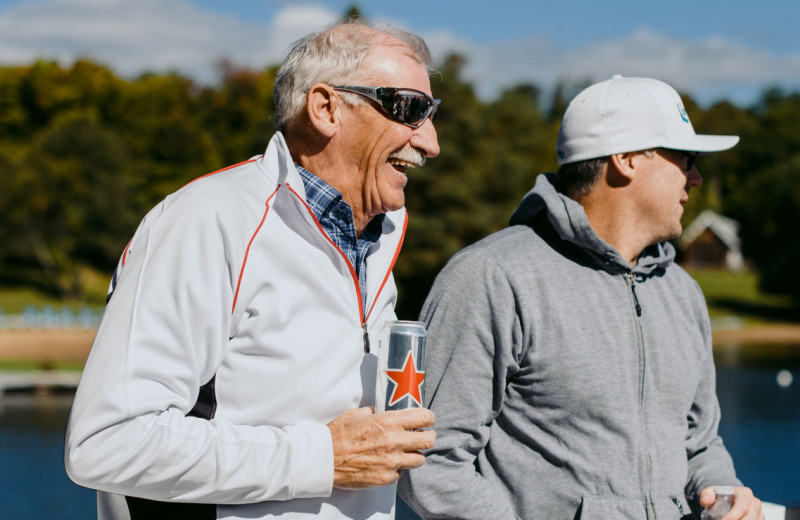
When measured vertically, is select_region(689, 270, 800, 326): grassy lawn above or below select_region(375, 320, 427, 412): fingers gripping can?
below

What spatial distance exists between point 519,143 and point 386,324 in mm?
43205

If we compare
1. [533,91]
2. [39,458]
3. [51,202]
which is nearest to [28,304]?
[51,202]

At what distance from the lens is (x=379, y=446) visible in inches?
79.1

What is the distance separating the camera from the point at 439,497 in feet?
8.15

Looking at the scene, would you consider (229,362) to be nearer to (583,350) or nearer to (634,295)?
(583,350)

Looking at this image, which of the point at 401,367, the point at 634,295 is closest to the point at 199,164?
the point at 634,295

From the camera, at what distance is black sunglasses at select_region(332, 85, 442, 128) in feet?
7.57

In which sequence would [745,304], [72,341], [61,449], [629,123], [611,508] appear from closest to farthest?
[611,508], [629,123], [61,449], [72,341], [745,304]

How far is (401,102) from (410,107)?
0.10 ft

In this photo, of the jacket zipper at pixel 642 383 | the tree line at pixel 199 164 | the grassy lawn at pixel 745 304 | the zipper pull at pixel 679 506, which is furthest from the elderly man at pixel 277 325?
the grassy lawn at pixel 745 304

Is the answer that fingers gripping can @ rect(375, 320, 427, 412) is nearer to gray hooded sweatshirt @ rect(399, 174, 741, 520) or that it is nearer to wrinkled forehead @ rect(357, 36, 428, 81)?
gray hooded sweatshirt @ rect(399, 174, 741, 520)

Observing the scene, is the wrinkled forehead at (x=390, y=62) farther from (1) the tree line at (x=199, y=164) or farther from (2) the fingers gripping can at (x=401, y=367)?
(1) the tree line at (x=199, y=164)

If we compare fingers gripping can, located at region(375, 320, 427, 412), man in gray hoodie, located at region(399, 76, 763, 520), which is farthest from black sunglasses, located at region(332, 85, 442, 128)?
fingers gripping can, located at region(375, 320, 427, 412)

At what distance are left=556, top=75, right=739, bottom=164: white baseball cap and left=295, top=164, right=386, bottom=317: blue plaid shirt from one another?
33.0 inches
